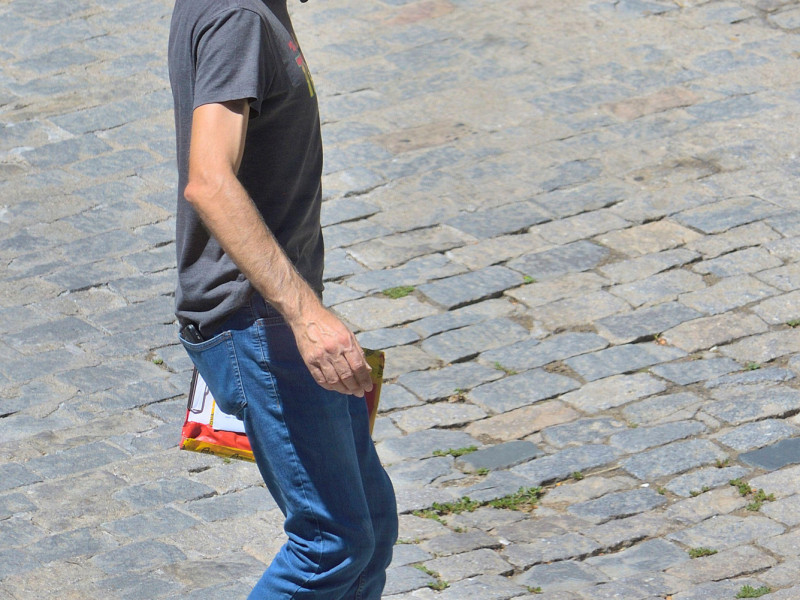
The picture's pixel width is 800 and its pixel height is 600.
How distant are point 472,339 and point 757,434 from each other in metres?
1.34

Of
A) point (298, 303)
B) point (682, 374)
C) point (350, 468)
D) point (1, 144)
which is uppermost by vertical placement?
point (298, 303)

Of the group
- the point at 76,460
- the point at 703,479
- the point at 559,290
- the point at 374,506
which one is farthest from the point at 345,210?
the point at 374,506

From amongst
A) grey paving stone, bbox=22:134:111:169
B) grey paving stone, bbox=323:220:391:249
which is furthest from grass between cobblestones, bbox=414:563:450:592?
grey paving stone, bbox=22:134:111:169

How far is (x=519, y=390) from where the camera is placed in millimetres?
5152

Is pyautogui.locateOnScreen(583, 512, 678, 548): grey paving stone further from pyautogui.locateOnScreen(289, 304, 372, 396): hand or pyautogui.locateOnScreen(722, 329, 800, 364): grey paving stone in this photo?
pyautogui.locateOnScreen(289, 304, 372, 396): hand

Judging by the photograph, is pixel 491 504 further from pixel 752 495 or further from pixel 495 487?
pixel 752 495

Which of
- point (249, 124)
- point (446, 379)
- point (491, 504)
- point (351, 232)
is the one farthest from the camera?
point (351, 232)

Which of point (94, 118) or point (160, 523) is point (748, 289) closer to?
point (160, 523)

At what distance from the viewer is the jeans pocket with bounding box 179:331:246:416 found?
2.86m

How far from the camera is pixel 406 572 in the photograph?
3.91 metres

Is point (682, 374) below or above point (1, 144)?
below

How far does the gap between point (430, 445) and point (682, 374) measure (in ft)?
3.70

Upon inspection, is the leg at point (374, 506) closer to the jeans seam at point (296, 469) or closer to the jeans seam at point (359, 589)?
the jeans seam at point (359, 589)

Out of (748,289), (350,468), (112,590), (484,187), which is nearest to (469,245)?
(484,187)
